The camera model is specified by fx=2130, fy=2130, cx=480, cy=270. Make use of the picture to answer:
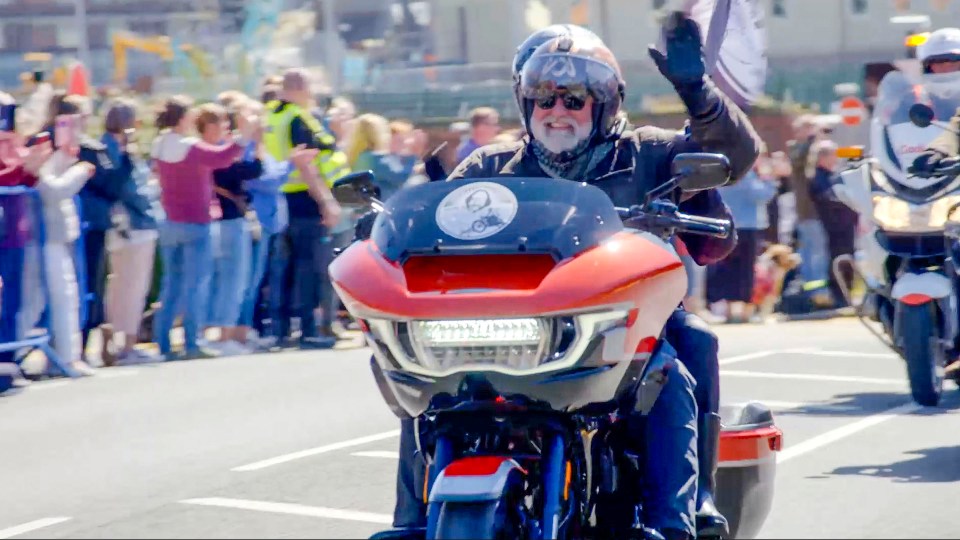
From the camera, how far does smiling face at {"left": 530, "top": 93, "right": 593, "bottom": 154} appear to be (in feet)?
19.7

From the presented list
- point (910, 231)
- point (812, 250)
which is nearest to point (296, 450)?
point (910, 231)

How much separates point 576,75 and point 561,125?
153 millimetres

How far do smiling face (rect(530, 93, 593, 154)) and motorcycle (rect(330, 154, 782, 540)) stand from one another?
41cm

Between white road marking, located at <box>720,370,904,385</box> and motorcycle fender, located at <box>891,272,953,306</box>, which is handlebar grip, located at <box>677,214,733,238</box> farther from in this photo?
white road marking, located at <box>720,370,904,385</box>

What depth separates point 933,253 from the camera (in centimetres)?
1170

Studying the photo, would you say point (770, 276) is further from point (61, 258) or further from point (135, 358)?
point (61, 258)

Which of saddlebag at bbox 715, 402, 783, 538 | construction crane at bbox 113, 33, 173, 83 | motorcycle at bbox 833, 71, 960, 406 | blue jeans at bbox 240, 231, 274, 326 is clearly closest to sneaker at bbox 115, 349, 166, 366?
blue jeans at bbox 240, 231, 274, 326

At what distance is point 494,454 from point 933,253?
6901 mm

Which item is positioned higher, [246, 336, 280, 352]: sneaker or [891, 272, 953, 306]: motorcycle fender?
[891, 272, 953, 306]: motorcycle fender

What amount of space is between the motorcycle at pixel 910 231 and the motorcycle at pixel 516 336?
19.5ft

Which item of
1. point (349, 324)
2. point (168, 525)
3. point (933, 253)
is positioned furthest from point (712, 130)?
point (349, 324)

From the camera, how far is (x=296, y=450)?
408 inches

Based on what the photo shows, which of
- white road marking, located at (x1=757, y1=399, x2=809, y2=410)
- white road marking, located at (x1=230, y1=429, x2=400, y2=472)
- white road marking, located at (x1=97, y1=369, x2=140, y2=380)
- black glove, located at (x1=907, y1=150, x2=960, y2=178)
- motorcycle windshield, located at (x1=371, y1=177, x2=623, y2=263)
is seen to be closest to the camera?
motorcycle windshield, located at (x1=371, y1=177, x2=623, y2=263)

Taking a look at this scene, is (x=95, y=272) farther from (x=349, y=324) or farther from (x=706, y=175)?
(x=706, y=175)
